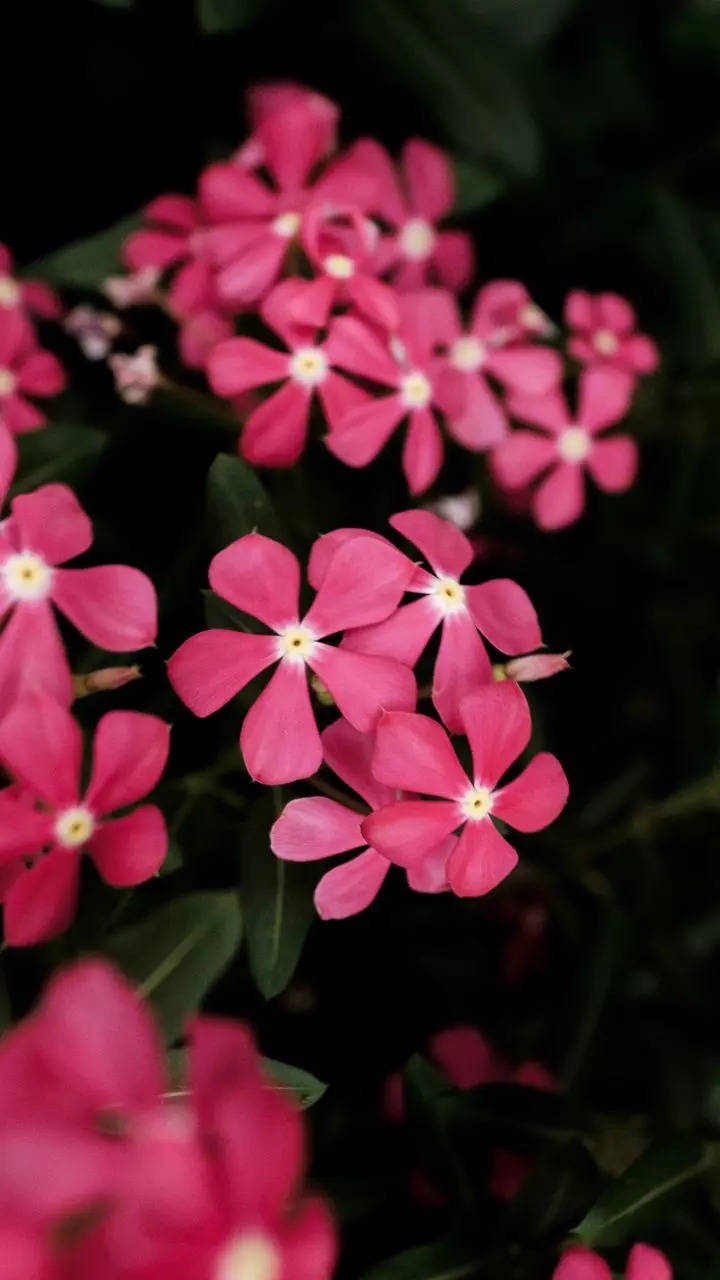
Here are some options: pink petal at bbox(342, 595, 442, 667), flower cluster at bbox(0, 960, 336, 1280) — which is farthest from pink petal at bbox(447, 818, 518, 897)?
flower cluster at bbox(0, 960, 336, 1280)

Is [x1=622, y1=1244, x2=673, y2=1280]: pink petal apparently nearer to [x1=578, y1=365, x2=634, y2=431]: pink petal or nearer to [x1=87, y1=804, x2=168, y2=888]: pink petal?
[x1=87, y1=804, x2=168, y2=888]: pink petal

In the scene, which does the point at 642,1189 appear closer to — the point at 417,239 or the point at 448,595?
the point at 448,595

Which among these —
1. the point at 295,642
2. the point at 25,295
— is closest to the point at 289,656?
the point at 295,642

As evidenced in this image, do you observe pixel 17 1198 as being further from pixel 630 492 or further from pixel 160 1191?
pixel 630 492

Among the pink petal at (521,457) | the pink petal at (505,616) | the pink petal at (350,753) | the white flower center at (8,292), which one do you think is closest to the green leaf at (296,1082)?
the pink petal at (350,753)

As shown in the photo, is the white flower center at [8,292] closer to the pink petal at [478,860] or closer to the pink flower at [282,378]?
the pink flower at [282,378]

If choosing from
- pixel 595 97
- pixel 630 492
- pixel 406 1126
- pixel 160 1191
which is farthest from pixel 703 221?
pixel 160 1191
